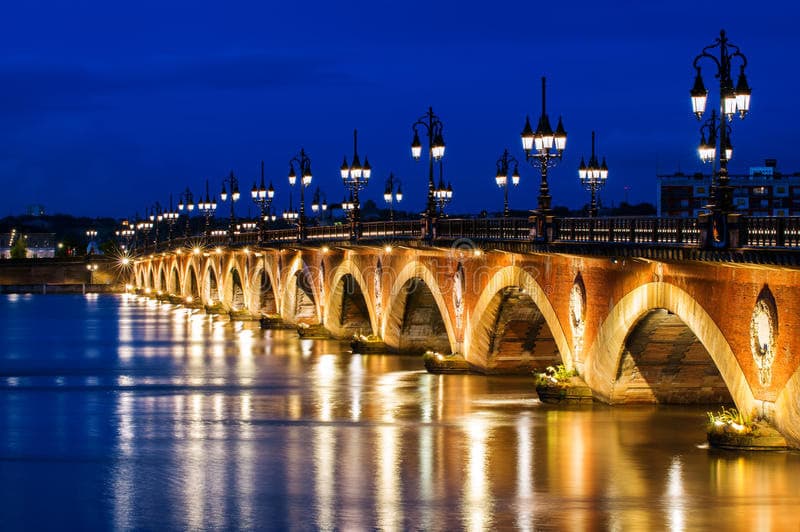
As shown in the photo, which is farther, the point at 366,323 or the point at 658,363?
the point at 366,323

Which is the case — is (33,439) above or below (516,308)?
below

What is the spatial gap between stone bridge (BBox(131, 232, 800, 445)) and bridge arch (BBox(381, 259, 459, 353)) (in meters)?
0.05

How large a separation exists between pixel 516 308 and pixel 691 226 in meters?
15.3

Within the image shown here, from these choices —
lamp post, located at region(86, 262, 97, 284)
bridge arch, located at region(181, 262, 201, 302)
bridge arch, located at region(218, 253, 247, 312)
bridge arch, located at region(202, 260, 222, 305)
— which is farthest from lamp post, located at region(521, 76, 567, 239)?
lamp post, located at region(86, 262, 97, 284)

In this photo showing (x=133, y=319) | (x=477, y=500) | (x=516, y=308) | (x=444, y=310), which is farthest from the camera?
(x=133, y=319)

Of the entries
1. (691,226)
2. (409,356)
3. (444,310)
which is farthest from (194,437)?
(409,356)

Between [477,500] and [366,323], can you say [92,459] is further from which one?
[366,323]

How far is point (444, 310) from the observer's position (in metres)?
47.2

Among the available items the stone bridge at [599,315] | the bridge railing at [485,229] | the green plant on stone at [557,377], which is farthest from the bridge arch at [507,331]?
the green plant on stone at [557,377]

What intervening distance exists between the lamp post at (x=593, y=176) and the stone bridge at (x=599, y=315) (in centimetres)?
456

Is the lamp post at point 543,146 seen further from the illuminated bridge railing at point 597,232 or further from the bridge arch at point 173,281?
the bridge arch at point 173,281

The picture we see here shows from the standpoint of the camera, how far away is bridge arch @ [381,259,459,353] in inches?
2074

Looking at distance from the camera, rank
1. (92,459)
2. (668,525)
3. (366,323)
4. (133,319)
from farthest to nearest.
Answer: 1. (133,319)
2. (366,323)
3. (92,459)
4. (668,525)

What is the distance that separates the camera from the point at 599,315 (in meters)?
34.2
